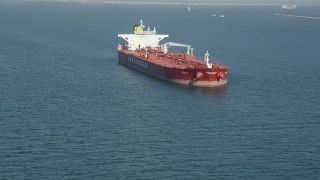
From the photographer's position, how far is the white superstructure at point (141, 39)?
115 meters

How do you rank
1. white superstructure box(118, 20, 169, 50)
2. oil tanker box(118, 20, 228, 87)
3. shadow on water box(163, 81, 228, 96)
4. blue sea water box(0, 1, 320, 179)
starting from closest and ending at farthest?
blue sea water box(0, 1, 320, 179) < shadow on water box(163, 81, 228, 96) < oil tanker box(118, 20, 228, 87) < white superstructure box(118, 20, 169, 50)

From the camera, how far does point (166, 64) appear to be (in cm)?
9088

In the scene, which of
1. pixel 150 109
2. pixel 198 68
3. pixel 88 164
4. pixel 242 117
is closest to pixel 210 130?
pixel 242 117

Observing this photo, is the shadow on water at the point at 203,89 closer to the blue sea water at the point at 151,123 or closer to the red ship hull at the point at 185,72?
the blue sea water at the point at 151,123

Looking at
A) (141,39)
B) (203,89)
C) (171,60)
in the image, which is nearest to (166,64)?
(171,60)

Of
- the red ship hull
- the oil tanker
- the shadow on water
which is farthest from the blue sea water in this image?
the oil tanker

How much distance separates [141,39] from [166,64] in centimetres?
2602

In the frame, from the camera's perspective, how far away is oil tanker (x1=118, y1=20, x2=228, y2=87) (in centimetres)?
8212

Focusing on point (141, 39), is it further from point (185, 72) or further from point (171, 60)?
point (185, 72)

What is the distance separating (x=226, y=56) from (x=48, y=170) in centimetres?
7718

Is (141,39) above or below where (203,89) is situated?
above

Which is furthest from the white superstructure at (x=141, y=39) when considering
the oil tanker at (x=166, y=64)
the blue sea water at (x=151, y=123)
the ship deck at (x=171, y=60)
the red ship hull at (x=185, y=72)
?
the red ship hull at (x=185, y=72)

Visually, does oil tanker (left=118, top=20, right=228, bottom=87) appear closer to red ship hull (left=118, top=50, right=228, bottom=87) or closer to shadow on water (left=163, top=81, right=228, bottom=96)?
red ship hull (left=118, top=50, right=228, bottom=87)

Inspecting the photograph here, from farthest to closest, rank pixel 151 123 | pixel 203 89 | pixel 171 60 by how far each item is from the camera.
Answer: pixel 171 60, pixel 203 89, pixel 151 123
